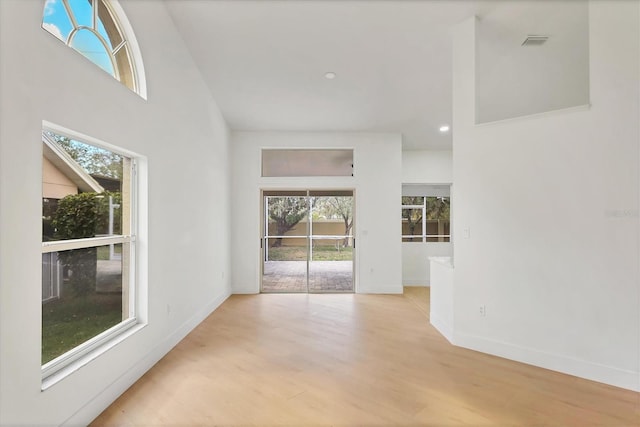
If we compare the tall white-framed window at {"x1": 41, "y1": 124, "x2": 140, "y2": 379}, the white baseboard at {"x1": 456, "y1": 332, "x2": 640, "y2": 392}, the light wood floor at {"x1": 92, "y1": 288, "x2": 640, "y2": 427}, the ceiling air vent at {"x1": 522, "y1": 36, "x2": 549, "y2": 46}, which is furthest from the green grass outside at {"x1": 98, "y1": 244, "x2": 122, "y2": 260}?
the ceiling air vent at {"x1": 522, "y1": 36, "x2": 549, "y2": 46}

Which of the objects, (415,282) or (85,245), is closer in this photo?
(85,245)

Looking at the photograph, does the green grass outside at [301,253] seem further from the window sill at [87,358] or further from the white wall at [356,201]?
the window sill at [87,358]

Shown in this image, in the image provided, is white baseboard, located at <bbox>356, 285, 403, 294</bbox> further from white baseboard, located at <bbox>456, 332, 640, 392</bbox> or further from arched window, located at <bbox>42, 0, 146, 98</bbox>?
arched window, located at <bbox>42, 0, 146, 98</bbox>

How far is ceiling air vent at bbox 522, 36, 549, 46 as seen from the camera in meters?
3.38

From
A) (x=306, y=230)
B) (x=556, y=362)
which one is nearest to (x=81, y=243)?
(x=306, y=230)

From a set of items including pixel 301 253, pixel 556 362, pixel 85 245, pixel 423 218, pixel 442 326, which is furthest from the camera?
pixel 423 218

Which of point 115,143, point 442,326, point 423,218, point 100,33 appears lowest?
point 442,326

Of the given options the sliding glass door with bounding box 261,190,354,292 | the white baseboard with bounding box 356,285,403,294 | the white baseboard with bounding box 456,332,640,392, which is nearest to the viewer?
the white baseboard with bounding box 456,332,640,392

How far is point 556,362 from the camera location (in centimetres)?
274

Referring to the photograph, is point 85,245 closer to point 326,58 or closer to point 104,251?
point 104,251

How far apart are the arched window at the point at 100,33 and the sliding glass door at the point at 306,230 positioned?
11.3 ft

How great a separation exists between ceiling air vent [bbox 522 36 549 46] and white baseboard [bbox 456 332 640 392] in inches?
137

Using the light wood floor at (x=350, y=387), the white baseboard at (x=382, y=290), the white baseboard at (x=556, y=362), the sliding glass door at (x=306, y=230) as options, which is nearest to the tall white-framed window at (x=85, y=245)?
the light wood floor at (x=350, y=387)

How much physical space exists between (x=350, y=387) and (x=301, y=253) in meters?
3.55
